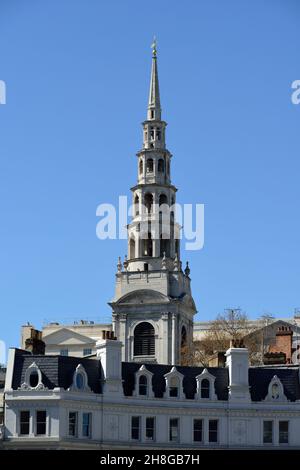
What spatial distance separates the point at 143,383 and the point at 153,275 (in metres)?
66.7

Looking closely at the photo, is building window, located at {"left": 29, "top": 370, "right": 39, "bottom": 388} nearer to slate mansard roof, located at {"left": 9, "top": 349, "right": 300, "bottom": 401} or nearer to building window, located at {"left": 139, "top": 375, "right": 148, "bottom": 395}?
slate mansard roof, located at {"left": 9, "top": 349, "right": 300, "bottom": 401}

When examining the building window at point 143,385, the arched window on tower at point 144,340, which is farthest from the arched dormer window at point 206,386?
the arched window on tower at point 144,340

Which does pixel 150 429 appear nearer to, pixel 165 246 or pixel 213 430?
pixel 213 430

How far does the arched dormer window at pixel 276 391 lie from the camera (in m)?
87.4

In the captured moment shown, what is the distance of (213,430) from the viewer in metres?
85.9

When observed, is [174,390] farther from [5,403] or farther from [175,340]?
[175,340]

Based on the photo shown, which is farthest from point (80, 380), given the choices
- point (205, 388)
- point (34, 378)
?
point (205, 388)

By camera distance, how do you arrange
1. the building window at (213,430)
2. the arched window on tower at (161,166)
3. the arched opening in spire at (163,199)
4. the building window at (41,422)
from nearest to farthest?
1. the building window at (41,422)
2. the building window at (213,430)
3. the arched opening in spire at (163,199)
4. the arched window on tower at (161,166)

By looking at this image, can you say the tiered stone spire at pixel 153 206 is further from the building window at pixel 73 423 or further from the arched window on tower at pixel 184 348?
the building window at pixel 73 423

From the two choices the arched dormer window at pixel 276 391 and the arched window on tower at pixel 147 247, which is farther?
the arched window on tower at pixel 147 247

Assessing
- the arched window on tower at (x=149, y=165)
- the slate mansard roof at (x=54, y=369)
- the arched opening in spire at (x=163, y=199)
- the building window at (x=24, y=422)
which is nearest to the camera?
the building window at (x=24, y=422)

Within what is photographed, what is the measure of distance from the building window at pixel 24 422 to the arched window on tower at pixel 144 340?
6788cm

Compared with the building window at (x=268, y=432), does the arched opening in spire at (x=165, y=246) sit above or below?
above
